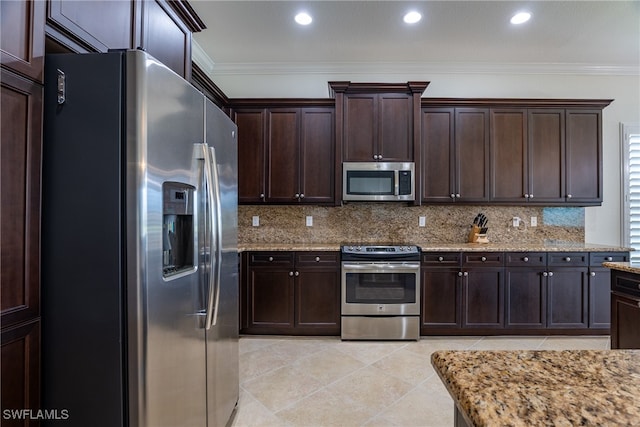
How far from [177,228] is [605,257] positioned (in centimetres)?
395

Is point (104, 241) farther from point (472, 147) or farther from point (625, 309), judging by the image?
point (472, 147)

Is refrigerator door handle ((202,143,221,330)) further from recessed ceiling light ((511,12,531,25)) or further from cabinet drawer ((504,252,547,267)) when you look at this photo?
recessed ceiling light ((511,12,531,25))

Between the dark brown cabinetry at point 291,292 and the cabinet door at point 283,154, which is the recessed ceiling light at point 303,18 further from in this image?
the dark brown cabinetry at point 291,292

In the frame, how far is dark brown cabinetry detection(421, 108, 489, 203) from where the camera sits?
11.1 feet

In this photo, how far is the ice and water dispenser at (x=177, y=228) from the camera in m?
1.15

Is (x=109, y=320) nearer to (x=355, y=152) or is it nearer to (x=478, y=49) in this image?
(x=355, y=152)

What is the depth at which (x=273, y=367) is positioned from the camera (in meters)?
2.52

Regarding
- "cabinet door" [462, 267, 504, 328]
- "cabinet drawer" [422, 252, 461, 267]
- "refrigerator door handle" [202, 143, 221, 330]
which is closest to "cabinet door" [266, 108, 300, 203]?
"cabinet drawer" [422, 252, 461, 267]

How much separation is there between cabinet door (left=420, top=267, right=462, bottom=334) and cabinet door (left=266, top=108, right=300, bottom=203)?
5.53 feet

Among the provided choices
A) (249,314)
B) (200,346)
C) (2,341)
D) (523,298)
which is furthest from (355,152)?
(2,341)

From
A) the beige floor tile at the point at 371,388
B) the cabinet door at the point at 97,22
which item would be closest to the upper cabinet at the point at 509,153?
the beige floor tile at the point at 371,388

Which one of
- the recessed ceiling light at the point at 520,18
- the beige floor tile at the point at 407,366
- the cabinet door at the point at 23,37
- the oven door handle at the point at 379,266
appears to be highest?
the recessed ceiling light at the point at 520,18

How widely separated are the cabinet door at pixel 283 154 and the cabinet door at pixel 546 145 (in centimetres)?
263

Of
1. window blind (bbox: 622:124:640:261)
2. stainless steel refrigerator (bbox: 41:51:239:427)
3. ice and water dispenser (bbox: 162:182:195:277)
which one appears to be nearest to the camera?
stainless steel refrigerator (bbox: 41:51:239:427)
